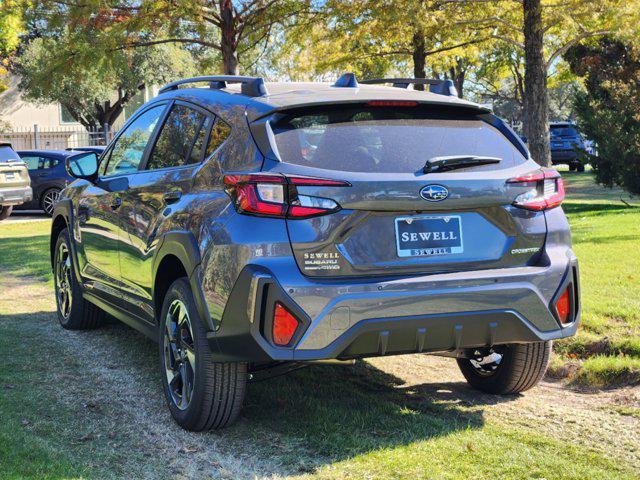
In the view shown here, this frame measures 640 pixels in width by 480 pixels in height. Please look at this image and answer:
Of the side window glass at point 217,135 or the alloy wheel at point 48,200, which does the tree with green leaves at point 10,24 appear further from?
the side window glass at point 217,135

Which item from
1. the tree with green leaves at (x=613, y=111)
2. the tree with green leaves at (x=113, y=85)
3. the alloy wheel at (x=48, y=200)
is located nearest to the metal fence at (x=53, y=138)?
the tree with green leaves at (x=113, y=85)

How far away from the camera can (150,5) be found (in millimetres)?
15375

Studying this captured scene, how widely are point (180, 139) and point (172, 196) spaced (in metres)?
0.48

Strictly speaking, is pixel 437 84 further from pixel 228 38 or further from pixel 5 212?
pixel 5 212

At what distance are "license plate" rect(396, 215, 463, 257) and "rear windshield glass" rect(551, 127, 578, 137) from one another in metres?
29.9

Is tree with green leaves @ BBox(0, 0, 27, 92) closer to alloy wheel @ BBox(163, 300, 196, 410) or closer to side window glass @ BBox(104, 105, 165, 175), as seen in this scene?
side window glass @ BBox(104, 105, 165, 175)

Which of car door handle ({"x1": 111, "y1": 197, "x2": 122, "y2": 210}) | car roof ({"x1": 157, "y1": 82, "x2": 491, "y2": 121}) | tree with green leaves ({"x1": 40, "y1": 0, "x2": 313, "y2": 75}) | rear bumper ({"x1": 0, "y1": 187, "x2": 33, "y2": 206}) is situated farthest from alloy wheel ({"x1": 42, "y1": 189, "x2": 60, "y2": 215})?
car roof ({"x1": 157, "y1": 82, "x2": 491, "y2": 121})

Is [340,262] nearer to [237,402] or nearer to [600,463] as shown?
[237,402]

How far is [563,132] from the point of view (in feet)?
108

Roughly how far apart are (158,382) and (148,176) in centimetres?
141

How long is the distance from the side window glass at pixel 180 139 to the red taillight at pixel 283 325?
1.26 meters

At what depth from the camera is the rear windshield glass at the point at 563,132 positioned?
32.7m

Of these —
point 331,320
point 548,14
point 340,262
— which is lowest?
point 331,320

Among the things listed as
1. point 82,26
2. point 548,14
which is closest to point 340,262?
point 548,14
